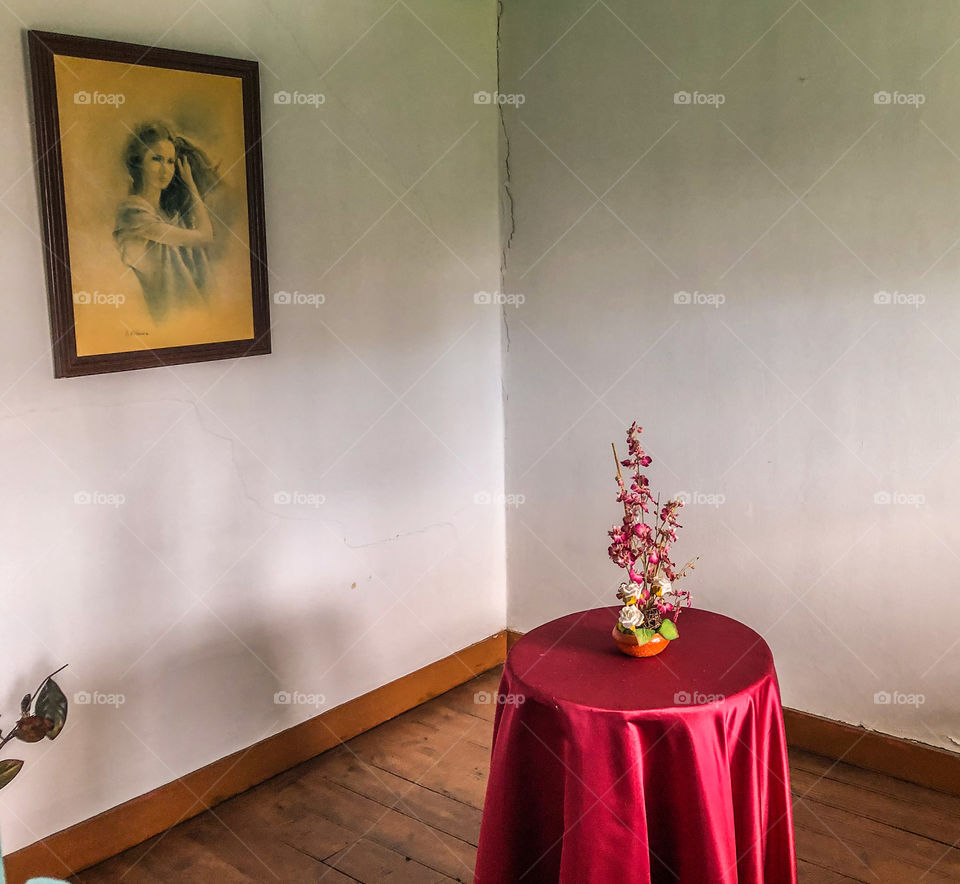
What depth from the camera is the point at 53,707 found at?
251cm

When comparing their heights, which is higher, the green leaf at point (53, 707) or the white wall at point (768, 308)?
the white wall at point (768, 308)

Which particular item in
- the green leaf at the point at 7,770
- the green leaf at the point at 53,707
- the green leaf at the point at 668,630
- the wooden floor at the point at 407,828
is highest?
the green leaf at the point at 668,630

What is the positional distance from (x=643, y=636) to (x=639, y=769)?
34cm

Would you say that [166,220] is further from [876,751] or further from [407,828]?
[876,751]

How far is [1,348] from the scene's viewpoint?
98.1 inches

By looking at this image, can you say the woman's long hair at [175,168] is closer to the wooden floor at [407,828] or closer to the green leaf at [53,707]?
the green leaf at [53,707]

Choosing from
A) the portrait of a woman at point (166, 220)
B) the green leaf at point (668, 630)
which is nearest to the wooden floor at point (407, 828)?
the green leaf at point (668, 630)

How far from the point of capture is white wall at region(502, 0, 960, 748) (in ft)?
9.80

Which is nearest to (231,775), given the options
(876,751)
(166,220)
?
(166,220)

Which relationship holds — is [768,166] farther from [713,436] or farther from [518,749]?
[518,749]

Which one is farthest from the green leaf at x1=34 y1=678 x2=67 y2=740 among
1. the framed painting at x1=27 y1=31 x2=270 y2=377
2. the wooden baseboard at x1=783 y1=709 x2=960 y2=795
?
the wooden baseboard at x1=783 y1=709 x2=960 y2=795

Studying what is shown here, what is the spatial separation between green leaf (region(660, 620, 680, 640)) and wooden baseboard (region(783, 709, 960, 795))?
125 cm

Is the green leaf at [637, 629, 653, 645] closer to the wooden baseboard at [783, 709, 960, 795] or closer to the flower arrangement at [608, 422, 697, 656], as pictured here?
the flower arrangement at [608, 422, 697, 656]

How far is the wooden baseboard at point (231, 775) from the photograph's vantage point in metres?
2.71
